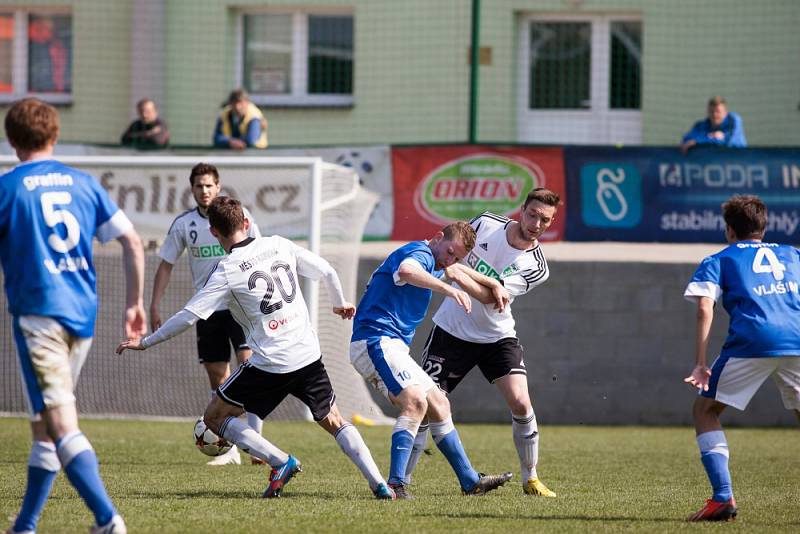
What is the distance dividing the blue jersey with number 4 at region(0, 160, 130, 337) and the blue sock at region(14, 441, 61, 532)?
21.8 inches

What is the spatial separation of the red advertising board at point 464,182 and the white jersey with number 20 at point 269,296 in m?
6.59

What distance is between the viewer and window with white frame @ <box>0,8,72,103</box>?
18.2 metres

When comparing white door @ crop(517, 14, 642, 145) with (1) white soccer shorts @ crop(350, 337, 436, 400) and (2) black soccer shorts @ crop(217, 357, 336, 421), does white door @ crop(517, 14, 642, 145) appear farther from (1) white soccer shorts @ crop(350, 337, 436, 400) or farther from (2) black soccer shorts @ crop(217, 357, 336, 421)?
(2) black soccer shorts @ crop(217, 357, 336, 421)

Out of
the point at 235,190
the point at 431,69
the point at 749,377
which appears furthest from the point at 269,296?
the point at 431,69

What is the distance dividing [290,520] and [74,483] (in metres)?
1.30

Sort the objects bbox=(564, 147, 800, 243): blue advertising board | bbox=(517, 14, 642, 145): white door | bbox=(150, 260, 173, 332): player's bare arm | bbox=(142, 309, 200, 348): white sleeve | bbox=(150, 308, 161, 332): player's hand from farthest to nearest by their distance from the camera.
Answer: bbox=(517, 14, 642, 145): white door
bbox=(564, 147, 800, 243): blue advertising board
bbox=(150, 260, 173, 332): player's bare arm
bbox=(150, 308, 161, 332): player's hand
bbox=(142, 309, 200, 348): white sleeve

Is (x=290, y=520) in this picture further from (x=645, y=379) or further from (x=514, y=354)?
(x=645, y=379)

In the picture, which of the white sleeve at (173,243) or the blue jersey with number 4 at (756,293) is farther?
the white sleeve at (173,243)

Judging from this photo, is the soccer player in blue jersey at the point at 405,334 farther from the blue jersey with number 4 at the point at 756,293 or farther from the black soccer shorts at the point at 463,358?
the blue jersey with number 4 at the point at 756,293

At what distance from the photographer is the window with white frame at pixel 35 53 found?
18156mm

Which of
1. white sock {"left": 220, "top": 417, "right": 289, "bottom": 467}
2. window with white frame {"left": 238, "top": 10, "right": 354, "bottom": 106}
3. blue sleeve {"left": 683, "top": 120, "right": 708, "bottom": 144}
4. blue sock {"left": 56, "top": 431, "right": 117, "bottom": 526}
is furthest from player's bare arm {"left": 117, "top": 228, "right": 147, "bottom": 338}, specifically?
window with white frame {"left": 238, "top": 10, "right": 354, "bottom": 106}

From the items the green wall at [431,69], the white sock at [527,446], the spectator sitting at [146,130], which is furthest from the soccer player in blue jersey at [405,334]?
the green wall at [431,69]

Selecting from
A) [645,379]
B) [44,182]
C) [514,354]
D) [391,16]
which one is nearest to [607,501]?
[514,354]

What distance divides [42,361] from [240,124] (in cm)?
945
